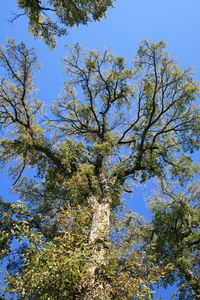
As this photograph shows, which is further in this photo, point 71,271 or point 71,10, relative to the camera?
point 71,10

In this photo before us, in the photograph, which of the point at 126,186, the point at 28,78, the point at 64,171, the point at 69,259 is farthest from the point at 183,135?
the point at 69,259

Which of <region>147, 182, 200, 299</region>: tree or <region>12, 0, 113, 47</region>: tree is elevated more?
<region>12, 0, 113, 47</region>: tree

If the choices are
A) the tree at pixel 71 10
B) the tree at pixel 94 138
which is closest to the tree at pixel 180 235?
the tree at pixel 94 138

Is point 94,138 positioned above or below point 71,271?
above

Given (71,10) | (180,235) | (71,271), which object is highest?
(71,10)

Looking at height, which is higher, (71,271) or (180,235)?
(180,235)

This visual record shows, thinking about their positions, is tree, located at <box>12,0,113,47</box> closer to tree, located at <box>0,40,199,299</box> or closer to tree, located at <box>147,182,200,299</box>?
tree, located at <box>0,40,199,299</box>

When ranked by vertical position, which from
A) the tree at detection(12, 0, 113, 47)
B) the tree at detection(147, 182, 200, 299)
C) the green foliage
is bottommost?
the green foliage

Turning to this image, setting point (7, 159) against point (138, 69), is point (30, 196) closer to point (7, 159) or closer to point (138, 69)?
point (7, 159)

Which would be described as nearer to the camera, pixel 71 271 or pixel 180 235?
pixel 71 271

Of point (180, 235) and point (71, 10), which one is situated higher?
point (71, 10)

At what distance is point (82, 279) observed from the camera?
372 centimetres

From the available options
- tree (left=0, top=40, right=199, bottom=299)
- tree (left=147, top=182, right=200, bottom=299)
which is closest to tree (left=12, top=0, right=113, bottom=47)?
tree (left=0, top=40, right=199, bottom=299)

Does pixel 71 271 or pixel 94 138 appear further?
pixel 94 138
